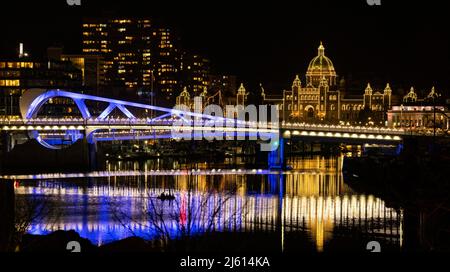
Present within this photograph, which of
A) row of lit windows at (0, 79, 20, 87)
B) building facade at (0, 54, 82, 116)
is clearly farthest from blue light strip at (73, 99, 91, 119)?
row of lit windows at (0, 79, 20, 87)

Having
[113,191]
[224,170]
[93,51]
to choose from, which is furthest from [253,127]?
[93,51]

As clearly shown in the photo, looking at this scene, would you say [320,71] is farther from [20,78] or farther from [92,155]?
[92,155]

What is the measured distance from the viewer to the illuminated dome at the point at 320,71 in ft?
364

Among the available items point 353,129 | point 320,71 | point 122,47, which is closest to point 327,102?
point 320,71

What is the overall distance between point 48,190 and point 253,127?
19.9 meters

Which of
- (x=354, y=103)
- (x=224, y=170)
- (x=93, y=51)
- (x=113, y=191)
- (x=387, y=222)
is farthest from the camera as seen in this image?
(x=93, y=51)

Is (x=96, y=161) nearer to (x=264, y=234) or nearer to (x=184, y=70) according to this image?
(x=264, y=234)

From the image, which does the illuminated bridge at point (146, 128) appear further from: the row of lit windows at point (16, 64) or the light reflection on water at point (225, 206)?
the row of lit windows at point (16, 64)

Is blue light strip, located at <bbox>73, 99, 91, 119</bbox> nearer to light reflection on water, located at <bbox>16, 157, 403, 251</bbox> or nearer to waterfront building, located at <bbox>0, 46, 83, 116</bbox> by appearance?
waterfront building, located at <bbox>0, 46, 83, 116</bbox>

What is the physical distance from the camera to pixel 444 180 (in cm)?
2908

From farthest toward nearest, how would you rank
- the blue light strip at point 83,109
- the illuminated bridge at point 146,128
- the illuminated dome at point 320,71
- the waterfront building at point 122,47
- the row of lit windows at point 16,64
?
the waterfront building at point 122,47 < the illuminated dome at point 320,71 < the row of lit windows at point 16,64 < the blue light strip at point 83,109 < the illuminated bridge at point 146,128

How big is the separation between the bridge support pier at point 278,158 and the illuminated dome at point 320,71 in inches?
2189

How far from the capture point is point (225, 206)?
32938 millimetres

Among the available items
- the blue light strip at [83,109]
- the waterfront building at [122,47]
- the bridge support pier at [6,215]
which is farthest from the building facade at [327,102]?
the bridge support pier at [6,215]
